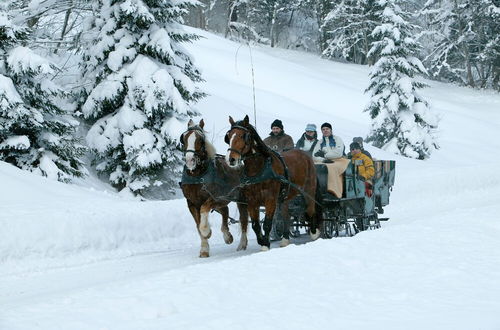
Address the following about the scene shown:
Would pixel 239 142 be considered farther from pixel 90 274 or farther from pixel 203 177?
pixel 90 274

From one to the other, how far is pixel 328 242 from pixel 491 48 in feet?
122

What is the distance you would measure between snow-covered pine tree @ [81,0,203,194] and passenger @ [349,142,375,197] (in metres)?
4.99

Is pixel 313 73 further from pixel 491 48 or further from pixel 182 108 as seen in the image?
pixel 182 108

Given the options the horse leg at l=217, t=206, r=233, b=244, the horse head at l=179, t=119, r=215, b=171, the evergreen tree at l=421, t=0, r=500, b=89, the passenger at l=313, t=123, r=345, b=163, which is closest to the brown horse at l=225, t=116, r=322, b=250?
the horse head at l=179, t=119, r=215, b=171

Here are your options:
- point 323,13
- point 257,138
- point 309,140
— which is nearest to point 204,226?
→ point 257,138

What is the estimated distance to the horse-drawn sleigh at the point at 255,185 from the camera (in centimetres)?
966

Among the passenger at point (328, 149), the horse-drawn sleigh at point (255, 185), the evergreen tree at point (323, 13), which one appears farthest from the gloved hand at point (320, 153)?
the evergreen tree at point (323, 13)

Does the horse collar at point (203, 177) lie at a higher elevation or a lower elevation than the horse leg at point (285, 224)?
higher

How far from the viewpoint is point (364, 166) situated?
1241 centimetres

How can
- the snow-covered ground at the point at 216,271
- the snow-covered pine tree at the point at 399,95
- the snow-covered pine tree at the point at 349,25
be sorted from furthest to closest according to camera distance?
the snow-covered pine tree at the point at 349,25
the snow-covered pine tree at the point at 399,95
the snow-covered ground at the point at 216,271

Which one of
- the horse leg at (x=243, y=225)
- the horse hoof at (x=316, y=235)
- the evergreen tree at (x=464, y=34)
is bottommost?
the horse hoof at (x=316, y=235)

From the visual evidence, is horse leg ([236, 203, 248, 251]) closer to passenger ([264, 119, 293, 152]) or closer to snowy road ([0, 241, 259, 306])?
snowy road ([0, 241, 259, 306])

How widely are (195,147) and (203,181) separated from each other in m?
0.53

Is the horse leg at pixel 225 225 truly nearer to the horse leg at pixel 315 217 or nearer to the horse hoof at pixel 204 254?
the horse hoof at pixel 204 254
